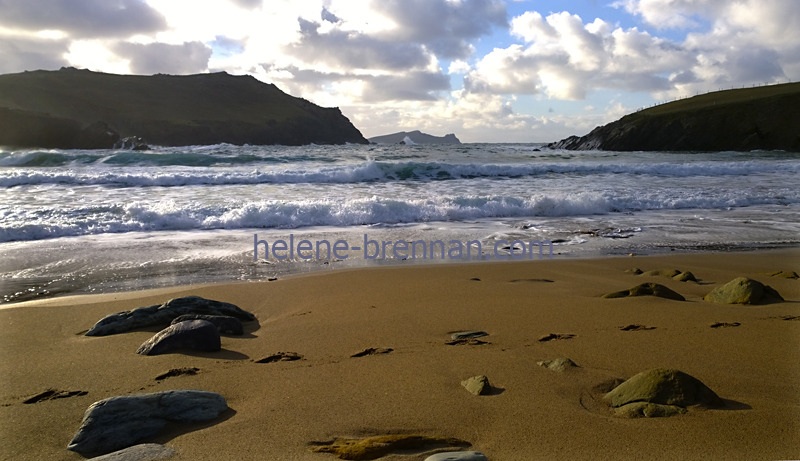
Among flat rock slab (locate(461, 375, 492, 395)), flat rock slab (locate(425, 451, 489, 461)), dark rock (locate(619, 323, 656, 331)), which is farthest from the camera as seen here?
dark rock (locate(619, 323, 656, 331))

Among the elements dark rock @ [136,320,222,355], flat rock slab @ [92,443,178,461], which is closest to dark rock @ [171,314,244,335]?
dark rock @ [136,320,222,355]

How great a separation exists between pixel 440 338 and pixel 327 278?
230 centimetres

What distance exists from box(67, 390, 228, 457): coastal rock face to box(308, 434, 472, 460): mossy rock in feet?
1.98

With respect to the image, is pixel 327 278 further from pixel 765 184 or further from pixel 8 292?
pixel 765 184

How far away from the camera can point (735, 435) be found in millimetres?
2062

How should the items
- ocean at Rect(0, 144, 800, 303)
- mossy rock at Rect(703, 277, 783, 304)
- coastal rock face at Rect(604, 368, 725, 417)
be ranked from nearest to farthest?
coastal rock face at Rect(604, 368, 725, 417) < mossy rock at Rect(703, 277, 783, 304) < ocean at Rect(0, 144, 800, 303)

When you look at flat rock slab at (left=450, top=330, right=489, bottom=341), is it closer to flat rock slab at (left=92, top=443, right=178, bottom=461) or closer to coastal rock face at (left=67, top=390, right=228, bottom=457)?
coastal rock face at (left=67, top=390, right=228, bottom=457)

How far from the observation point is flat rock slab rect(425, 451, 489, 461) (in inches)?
73.4

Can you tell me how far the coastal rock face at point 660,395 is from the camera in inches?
87.9

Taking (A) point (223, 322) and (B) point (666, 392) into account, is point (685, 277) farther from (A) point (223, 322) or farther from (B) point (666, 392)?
(A) point (223, 322)

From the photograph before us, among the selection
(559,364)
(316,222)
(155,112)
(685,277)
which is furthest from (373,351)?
(155,112)

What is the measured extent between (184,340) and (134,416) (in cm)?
110

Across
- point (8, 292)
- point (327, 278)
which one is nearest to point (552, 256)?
point (327, 278)

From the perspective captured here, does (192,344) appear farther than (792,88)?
No
